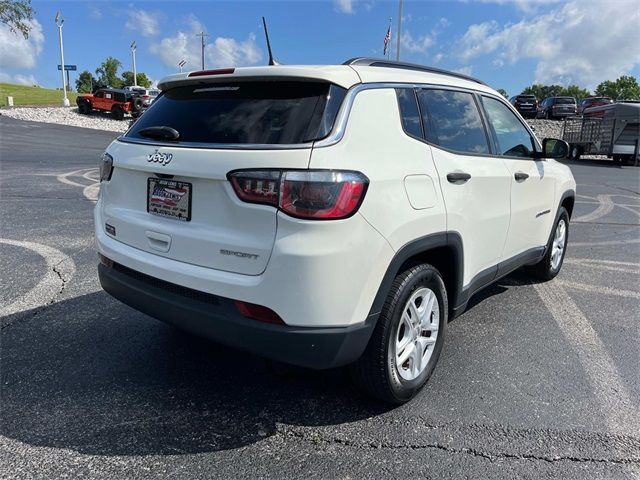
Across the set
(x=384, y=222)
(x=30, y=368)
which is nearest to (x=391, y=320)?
(x=384, y=222)

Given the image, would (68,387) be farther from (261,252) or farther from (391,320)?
(391,320)

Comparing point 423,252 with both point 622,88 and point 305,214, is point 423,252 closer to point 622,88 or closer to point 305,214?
point 305,214

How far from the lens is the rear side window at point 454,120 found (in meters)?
3.12

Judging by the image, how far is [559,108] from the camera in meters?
36.9

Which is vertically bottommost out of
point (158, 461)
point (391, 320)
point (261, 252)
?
point (158, 461)

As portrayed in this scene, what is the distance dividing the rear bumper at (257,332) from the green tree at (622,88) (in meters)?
109

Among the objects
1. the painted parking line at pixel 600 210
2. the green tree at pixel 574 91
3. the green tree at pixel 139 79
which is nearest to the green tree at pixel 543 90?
the green tree at pixel 574 91

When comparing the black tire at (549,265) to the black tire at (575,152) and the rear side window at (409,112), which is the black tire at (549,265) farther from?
the black tire at (575,152)

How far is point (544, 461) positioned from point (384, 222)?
4.59ft

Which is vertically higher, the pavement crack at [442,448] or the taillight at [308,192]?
the taillight at [308,192]

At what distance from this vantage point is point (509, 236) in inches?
155

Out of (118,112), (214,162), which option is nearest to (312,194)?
(214,162)

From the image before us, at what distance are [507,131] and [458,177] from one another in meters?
1.33

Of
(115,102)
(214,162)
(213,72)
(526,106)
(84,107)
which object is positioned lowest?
(214,162)
